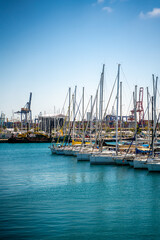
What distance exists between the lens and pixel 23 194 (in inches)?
845

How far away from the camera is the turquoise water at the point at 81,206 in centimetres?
1409

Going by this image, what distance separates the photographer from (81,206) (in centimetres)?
1831

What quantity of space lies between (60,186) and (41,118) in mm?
164969

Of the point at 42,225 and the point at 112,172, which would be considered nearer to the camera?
the point at 42,225

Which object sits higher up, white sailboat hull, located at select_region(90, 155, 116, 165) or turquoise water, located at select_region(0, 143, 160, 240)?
white sailboat hull, located at select_region(90, 155, 116, 165)

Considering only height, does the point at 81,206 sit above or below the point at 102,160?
below

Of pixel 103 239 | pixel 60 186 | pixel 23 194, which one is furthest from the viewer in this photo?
pixel 60 186

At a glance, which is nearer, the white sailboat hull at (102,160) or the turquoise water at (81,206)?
the turquoise water at (81,206)

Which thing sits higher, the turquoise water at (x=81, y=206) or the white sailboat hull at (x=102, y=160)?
the white sailboat hull at (x=102, y=160)

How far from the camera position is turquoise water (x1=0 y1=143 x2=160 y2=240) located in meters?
14.1

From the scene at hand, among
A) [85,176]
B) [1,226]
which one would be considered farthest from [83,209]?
[85,176]

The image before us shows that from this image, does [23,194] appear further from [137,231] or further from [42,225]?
[137,231]

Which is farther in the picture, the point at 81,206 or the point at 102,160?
the point at 102,160

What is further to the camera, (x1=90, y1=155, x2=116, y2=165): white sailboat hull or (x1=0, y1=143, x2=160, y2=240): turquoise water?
(x1=90, y1=155, x2=116, y2=165): white sailboat hull
